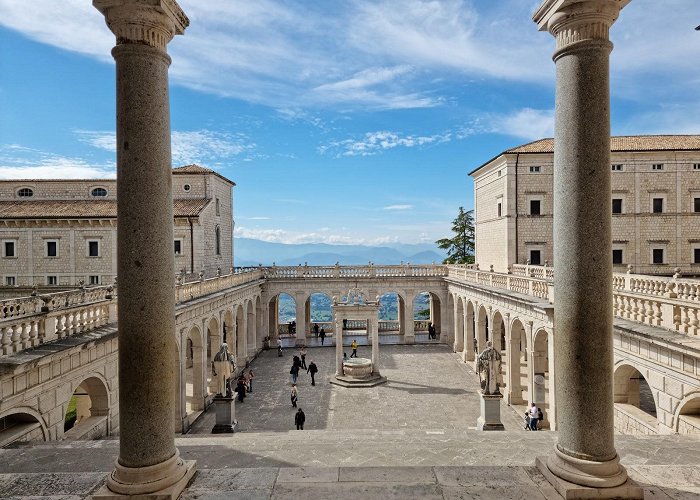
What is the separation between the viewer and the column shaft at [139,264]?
5336 millimetres

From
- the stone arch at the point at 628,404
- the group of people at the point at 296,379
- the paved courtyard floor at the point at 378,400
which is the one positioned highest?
the stone arch at the point at 628,404

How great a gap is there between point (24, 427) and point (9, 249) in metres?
30.9

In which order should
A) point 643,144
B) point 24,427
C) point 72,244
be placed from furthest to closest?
point 643,144
point 72,244
point 24,427

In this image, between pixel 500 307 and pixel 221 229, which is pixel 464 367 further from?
pixel 221 229

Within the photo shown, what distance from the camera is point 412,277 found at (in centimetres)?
3738

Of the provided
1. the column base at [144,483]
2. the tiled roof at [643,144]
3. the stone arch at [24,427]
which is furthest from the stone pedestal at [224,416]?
the tiled roof at [643,144]

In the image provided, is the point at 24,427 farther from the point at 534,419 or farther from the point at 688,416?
the point at 534,419

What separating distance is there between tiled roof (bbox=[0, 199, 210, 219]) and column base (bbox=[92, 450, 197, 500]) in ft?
97.0

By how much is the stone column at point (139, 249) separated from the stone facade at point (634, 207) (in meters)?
32.8

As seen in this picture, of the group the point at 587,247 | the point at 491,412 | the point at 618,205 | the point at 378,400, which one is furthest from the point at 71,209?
the point at 618,205

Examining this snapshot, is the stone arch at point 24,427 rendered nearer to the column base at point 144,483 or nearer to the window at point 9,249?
the column base at point 144,483

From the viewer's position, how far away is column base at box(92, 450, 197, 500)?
5.14 m

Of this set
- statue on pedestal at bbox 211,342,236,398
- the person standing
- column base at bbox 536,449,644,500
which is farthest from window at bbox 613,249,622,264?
column base at bbox 536,449,644,500

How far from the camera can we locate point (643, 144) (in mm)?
35562
